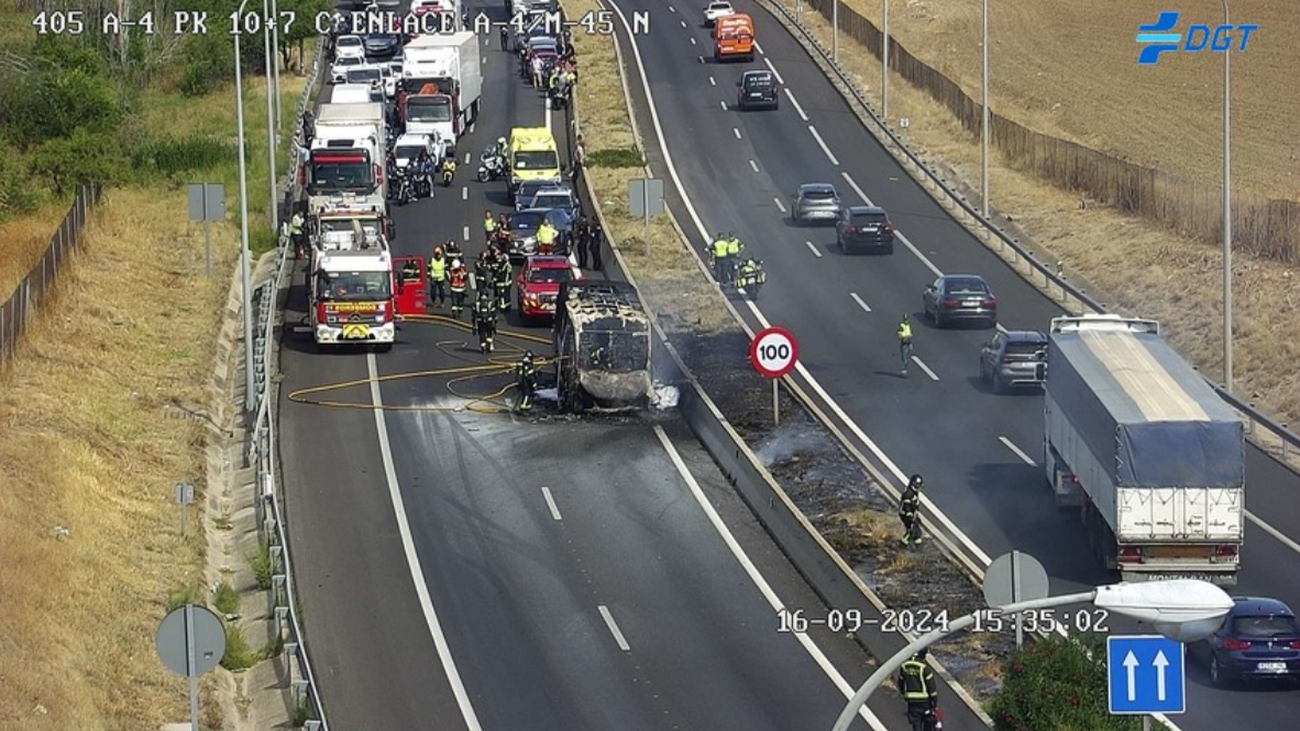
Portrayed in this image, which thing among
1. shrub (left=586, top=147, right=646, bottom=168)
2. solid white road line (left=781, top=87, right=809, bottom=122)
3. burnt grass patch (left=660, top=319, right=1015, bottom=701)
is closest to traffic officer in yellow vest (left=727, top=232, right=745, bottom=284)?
burnt grass patch (left=660, top=319, right=1015, bottom=701)

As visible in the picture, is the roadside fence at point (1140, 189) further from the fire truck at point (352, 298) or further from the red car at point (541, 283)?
the fire truck at point (352, 298)

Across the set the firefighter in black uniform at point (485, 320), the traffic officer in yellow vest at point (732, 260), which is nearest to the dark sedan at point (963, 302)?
the traffic officer in yellow vest at point (732, 260)

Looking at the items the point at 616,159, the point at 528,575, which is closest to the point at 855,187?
the point at 616,159

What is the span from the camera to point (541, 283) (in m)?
52.2

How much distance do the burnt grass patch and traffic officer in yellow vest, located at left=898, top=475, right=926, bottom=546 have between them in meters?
0.16

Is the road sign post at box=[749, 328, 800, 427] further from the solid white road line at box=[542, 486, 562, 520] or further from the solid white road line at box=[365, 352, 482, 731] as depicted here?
the solid white road line at box=[365, 352, 482, 731]

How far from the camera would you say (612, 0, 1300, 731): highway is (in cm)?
3562

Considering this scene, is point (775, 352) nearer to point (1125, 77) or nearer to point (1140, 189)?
point (1140, 189)

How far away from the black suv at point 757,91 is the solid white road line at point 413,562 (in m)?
33.4

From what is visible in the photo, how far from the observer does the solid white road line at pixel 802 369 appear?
3619 centimetres

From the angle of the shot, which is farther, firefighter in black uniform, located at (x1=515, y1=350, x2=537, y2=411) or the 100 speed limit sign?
firefighter in black uniform, located at (x1=515, y1=350, x2=537, y2=411)

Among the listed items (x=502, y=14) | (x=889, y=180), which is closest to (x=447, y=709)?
(x=889, y=180)

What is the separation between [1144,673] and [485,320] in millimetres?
32381

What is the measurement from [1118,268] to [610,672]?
3203 cm
